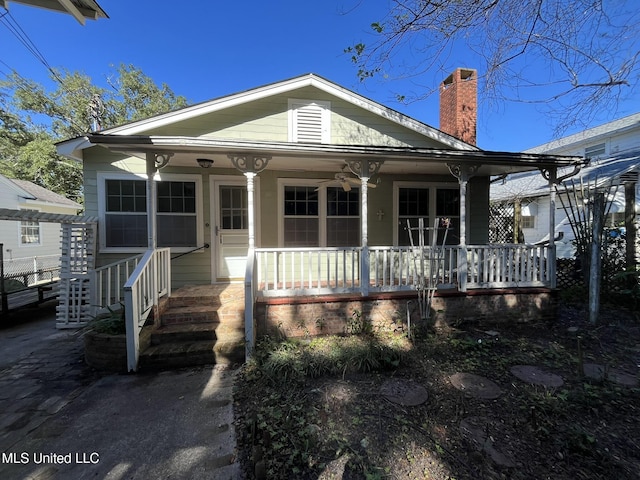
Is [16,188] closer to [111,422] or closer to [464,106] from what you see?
[111,422]

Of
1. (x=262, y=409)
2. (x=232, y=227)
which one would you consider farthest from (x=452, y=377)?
(x=232, y=227)

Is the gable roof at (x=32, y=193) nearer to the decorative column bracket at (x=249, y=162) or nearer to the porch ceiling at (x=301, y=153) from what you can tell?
the porch ceiling at (x=301, y=153)

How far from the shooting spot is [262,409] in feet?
9.41

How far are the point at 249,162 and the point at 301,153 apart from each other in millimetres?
801

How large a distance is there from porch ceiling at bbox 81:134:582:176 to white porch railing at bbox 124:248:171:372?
156 cm

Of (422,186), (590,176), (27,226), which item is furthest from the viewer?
(27,226)

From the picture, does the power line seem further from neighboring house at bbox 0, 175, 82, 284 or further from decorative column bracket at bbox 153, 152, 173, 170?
decorative column bracket at bbox 153, 152, 173, 170

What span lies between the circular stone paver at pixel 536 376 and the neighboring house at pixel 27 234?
13.5 meters

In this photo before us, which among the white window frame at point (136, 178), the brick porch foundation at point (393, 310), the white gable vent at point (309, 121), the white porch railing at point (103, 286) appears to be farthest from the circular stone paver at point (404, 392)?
the white gable vent at point (309, 121)

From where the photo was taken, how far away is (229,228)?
6.04 meters

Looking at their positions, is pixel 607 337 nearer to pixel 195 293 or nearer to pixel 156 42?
pixel 195 293

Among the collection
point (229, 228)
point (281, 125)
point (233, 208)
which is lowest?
point (229, 228)

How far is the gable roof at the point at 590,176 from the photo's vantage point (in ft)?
22.3

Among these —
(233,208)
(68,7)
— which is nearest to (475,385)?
(233,208)
